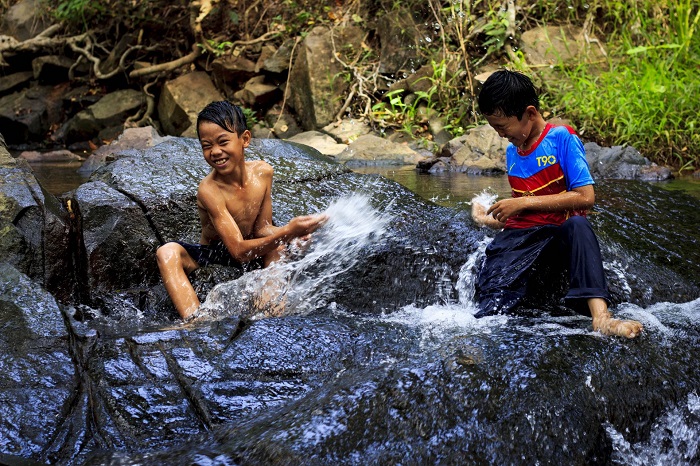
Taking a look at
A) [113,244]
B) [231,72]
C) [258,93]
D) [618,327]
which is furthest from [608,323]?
[231,72]

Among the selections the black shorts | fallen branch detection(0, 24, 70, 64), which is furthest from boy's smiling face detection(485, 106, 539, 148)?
fallen branch detection(0, 24, 70, 64)

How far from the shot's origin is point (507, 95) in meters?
2.88

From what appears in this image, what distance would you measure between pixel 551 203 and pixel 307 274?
1.30 metres

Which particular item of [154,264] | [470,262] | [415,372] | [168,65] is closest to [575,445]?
[415,372]

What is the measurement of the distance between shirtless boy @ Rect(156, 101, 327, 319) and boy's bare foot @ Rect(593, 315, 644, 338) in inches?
53.9

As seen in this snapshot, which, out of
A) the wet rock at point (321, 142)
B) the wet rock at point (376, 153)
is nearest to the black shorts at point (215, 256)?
the wet rock at point (376, 153)

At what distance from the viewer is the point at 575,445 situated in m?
2.09

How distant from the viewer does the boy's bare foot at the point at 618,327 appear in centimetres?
253

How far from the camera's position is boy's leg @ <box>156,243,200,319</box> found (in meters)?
3.37

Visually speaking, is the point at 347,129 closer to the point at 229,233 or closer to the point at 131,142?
the point at 131,142

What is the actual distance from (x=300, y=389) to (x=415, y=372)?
39 cm

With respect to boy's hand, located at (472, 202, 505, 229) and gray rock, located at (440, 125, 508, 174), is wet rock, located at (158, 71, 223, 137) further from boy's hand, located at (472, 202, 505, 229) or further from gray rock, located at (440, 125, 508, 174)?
boy's hand, located at (472, 202, 505, 229)

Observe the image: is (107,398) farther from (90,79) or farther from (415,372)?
(90,79)

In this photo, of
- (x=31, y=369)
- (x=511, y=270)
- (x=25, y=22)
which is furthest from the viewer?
(x=25, y=22)
